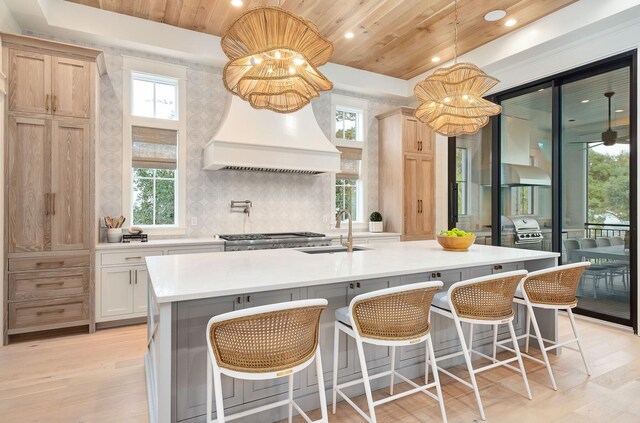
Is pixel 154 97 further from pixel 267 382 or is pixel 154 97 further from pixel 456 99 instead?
pixel 267 382

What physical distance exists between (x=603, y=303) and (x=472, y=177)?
2.37 meters

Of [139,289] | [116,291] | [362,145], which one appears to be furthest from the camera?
[362,145]

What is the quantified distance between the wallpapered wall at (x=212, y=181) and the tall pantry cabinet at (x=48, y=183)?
19.2 inches

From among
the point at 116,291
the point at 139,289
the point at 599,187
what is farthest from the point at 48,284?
the point at 599,187

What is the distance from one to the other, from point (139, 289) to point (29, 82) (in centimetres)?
221

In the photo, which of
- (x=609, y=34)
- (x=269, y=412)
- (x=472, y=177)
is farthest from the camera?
(x=472, y=177)

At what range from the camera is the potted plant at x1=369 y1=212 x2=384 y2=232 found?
5785 mm

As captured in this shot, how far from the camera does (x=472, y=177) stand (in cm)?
567

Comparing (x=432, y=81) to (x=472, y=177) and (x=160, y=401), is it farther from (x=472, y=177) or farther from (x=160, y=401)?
(x=472, y=177)

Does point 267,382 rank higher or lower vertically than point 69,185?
lower

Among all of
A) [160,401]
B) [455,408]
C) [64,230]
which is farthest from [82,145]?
[455,408]

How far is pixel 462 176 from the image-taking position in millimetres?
5848

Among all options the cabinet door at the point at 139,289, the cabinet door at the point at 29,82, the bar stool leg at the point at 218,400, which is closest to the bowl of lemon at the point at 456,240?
the bar stool leg at the point at 218,400

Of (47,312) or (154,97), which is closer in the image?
(47,312)
